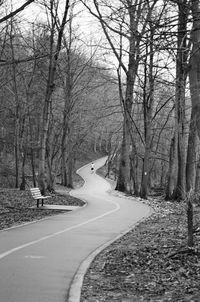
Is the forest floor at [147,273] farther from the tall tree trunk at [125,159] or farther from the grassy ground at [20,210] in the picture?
the tall tree trunk at [125,159]

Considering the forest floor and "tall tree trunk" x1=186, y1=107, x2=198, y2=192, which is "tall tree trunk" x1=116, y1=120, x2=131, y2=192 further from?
the forest floor

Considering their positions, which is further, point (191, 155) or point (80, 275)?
point (191, 155)

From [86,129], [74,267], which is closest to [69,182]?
[86,129]

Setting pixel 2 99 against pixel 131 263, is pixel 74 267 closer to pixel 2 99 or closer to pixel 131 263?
pixel 131 263

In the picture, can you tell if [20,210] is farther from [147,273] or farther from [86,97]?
[86,97]

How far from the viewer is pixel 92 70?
3922 cm

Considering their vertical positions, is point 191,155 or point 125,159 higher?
point 191,155

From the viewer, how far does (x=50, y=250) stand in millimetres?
9867

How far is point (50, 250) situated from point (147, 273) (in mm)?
3112

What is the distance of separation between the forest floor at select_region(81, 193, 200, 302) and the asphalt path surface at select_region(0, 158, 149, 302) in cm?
45

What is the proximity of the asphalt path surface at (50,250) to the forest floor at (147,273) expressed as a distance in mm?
453

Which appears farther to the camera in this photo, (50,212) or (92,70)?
(92,70)

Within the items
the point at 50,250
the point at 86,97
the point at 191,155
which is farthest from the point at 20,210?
the point at 86,97

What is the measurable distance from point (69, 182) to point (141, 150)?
1221 centimetres
